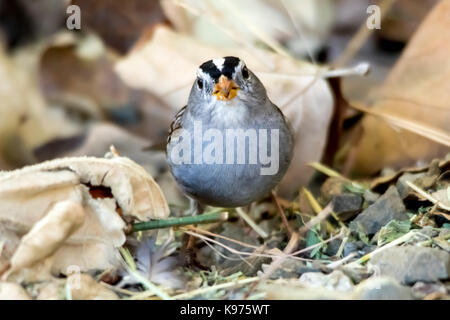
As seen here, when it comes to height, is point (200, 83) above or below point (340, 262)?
above

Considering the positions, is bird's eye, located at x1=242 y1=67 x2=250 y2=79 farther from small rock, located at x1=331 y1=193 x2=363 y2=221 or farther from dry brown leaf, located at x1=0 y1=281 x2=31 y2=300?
dry brown leaf, located at x1=0 y1=281 x2=31 y2=300

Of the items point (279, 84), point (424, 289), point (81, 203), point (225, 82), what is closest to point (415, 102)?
point (279, 84)

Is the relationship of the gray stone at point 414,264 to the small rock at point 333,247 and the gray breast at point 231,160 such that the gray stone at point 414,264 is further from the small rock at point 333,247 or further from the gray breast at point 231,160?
the gray breast at point 231,160

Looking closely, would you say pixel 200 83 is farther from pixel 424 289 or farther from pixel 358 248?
pixel 424 289

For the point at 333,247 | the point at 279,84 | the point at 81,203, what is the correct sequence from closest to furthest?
the point at 81,203, the point at 333,247, the point at 279,84

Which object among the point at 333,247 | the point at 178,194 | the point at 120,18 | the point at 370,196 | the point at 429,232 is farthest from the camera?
the point at 120,18
